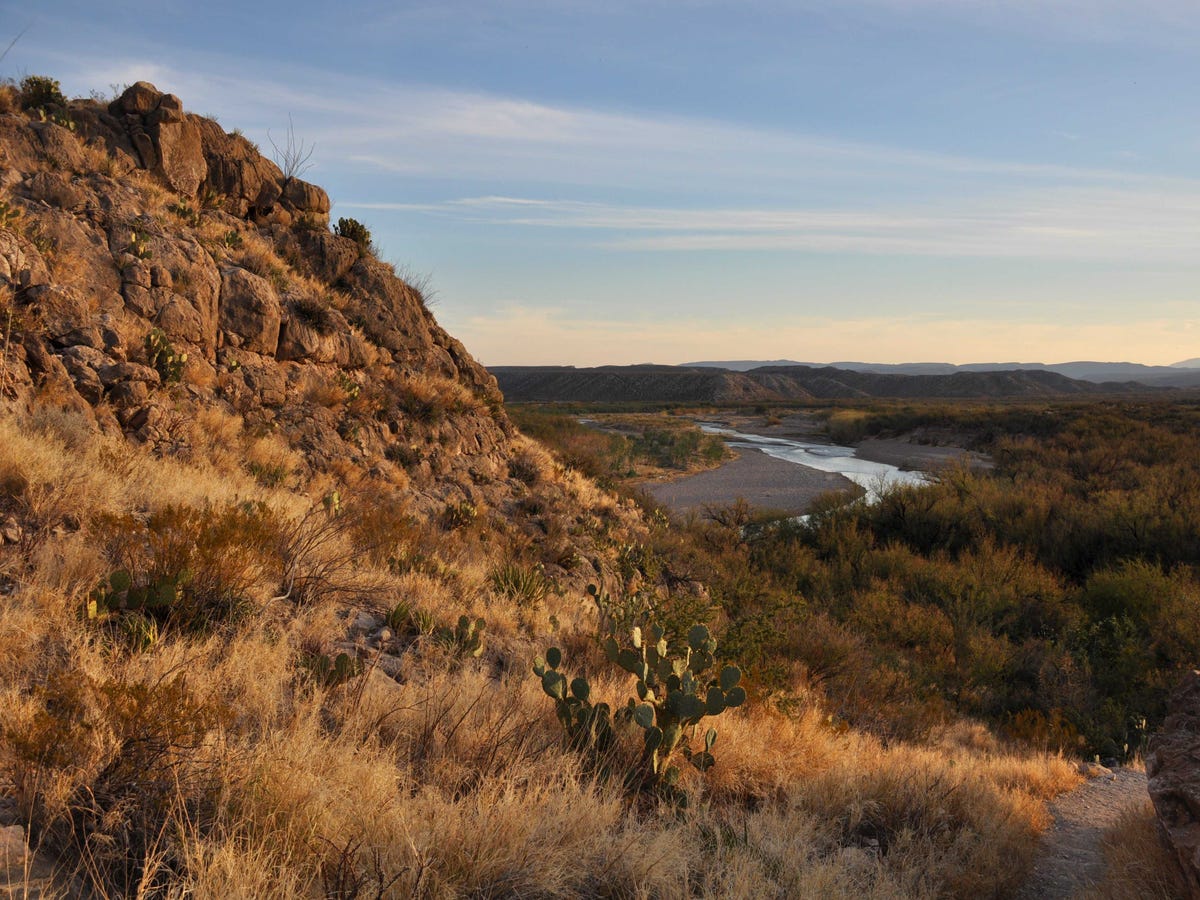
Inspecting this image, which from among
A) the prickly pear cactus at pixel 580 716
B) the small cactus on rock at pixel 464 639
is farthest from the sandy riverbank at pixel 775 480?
the prickly pear cactus at pixel 580 716

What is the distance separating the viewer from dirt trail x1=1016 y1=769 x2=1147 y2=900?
4.08m

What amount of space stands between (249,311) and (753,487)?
22975 mm

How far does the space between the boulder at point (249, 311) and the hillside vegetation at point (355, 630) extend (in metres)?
0.07

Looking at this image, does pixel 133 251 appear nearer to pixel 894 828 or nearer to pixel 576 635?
pixel 576 635

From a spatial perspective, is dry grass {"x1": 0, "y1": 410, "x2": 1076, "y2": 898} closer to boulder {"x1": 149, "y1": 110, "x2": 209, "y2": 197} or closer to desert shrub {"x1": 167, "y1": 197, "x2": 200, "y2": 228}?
desert shrub {"x1": 167, "y1": 197, "x2": 200, "y2": 228}

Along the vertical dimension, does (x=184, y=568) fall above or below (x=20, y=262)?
below

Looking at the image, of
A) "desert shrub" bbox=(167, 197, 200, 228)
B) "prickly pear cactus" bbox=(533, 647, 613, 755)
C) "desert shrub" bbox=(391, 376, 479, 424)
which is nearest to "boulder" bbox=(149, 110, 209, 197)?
"desert shrub" bbox=(167, 197, 200, 228)

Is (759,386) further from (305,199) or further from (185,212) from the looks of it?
(185,212)

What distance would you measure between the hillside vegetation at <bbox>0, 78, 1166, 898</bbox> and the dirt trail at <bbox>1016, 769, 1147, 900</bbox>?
0.16 meters

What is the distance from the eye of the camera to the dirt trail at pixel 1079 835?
4082 mm

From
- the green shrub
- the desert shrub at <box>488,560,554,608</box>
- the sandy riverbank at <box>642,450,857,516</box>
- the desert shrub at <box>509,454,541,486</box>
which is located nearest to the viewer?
the green shrub

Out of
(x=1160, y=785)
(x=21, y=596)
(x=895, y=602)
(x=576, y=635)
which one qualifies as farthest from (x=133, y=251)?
(x=895, y=602)

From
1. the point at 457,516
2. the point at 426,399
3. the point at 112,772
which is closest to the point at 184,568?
the point at 112,772

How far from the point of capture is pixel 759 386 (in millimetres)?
132250
